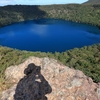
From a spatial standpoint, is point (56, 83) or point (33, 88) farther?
point (56, 83)

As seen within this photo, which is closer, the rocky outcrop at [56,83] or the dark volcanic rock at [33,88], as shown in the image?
the rocky outcrop at [56,83]

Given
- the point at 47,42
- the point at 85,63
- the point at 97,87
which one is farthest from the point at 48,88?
the point at 47,42

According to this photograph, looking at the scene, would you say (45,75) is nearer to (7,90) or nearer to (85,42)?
(7,90)

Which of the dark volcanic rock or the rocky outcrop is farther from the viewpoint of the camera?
the dark volcanic rock

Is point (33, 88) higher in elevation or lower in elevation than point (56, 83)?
lower
